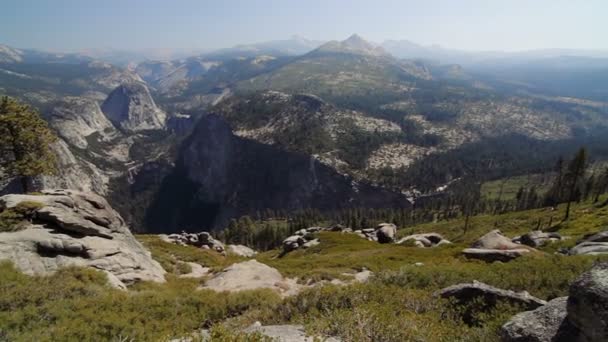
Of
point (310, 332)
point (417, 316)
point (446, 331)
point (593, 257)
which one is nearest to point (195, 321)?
point (310, 332)

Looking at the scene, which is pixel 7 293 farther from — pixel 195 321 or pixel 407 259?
pixel 407 259

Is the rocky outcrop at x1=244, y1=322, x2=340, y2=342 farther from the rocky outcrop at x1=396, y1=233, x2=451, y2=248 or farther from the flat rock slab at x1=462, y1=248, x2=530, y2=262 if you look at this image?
the rocky outcrop at x1=396, y1=233, x2=451, y2=248

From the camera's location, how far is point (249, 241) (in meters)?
146

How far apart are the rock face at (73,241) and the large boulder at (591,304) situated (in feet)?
84.4

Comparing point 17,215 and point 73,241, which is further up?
point 17,215

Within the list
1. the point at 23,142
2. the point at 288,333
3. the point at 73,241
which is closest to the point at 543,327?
the point at 288,333

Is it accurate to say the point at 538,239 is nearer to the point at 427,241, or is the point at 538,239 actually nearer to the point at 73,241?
the point at 427,241

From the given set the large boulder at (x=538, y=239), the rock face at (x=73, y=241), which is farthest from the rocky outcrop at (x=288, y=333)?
the large boulder at (x=538, y=239)

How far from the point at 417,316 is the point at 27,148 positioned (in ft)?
165

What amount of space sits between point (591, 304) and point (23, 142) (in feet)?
180

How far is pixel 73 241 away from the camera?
2678cm

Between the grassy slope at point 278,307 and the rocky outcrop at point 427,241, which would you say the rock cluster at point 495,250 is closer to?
the grassy slope at point 278,307

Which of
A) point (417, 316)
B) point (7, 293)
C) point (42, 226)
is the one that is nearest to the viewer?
point (417, 316)

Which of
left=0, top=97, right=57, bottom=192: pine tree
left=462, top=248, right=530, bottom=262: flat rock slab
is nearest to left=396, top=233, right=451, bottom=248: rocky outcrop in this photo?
left=462, top=248, right=530, bottom=262: flat rock slab
